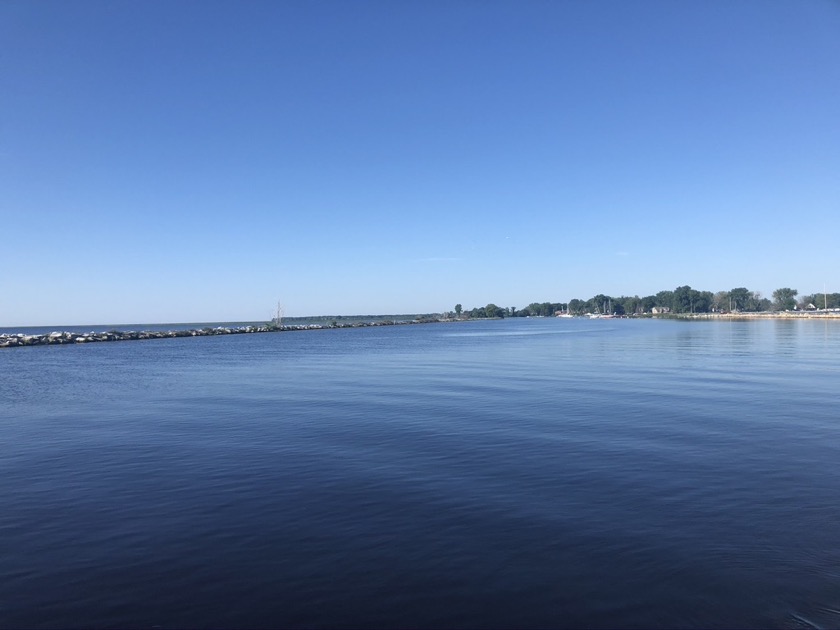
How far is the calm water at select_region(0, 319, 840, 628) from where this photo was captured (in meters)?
6.41

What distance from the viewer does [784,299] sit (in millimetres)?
192750

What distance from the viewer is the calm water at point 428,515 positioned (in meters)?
6.41

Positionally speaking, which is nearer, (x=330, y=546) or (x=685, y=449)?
(x=330, y=546)

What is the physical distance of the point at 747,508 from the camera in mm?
9086

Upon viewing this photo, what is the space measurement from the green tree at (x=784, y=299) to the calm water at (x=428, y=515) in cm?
20407

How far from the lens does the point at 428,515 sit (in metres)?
8.98

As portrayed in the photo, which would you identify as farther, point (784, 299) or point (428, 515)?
point (784, 299)

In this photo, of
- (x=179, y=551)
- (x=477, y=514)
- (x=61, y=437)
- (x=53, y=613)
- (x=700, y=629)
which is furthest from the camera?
(x=61, y=437)

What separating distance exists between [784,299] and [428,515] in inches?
8734

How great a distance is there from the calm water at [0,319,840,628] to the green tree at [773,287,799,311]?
20407cm

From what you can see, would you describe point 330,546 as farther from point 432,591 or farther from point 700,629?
point 700,629

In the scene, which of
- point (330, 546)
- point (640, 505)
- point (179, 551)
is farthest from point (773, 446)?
point (179, 551)

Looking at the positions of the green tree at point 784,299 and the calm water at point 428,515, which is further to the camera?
the green tree at point 784,299

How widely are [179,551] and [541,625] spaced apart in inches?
196
